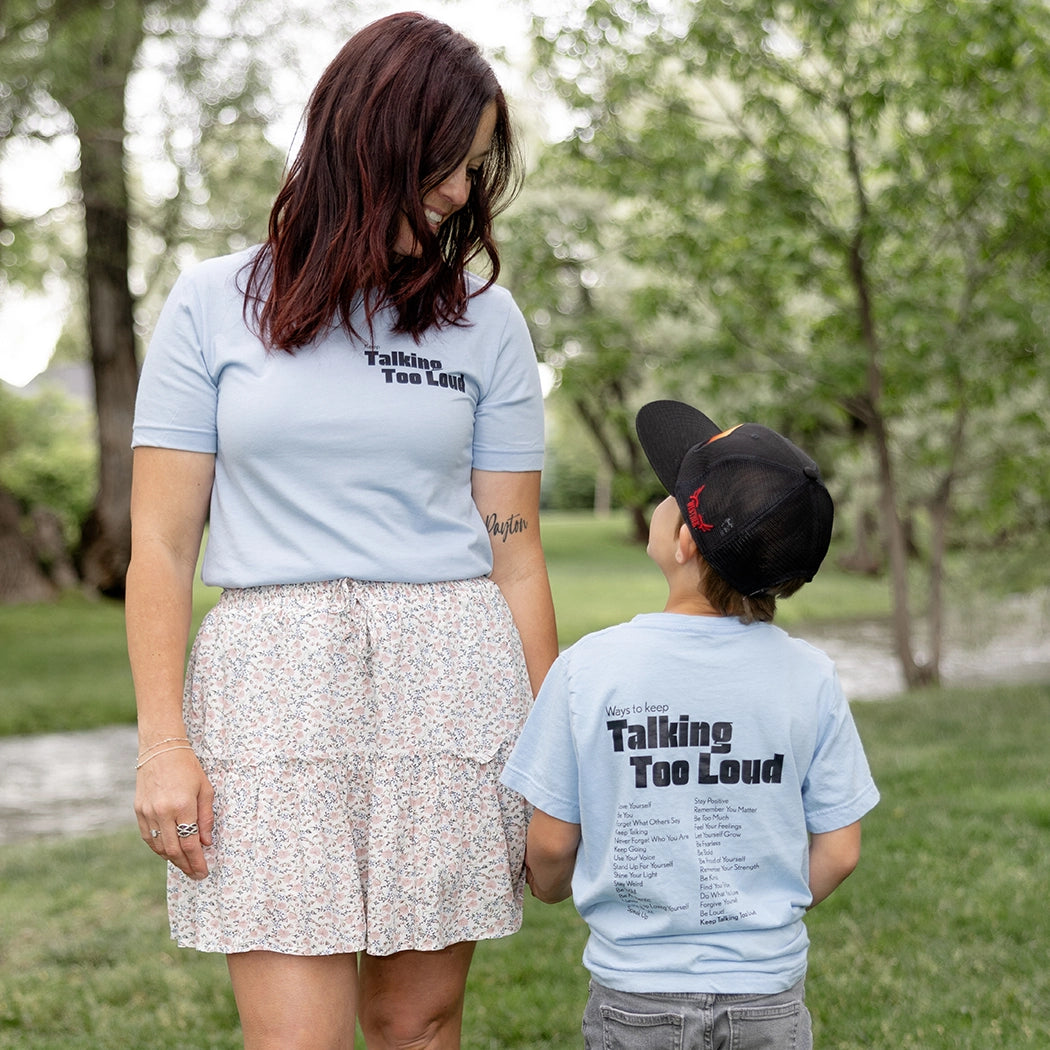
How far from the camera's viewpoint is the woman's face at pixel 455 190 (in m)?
2.22

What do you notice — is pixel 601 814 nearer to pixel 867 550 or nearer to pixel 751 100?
pixel 751 100

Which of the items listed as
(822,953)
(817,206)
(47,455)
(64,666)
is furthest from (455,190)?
(47,455)

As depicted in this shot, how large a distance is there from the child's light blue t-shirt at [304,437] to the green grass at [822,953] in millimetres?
2056

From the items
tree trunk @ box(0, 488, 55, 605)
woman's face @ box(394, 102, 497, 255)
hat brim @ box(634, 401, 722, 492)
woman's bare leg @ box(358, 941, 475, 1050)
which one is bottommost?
tree trunk @ box(0, 488, 55, 605)

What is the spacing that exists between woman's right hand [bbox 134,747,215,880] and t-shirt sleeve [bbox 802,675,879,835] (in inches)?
36.0

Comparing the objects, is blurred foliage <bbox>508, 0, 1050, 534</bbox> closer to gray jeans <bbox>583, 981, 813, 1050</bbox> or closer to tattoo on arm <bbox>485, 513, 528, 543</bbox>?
tattoo on arm <bbox>485, 513, 528, 543</bbox>

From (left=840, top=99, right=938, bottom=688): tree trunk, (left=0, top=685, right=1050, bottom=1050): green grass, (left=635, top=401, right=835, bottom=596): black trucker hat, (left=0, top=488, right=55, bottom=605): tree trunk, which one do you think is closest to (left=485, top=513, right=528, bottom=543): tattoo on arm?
(left=635, top=401, right=835, bottom=596): black trucker hat

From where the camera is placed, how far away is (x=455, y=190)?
223 centimetres

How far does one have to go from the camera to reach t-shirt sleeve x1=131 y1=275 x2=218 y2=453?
2.11 metres

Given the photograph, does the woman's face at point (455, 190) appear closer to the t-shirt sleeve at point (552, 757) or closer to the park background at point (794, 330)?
the t-shirt sleeve at point (552, 757)

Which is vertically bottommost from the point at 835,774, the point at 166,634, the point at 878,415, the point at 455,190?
the point at 878,415

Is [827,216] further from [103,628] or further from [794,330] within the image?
[103,628]

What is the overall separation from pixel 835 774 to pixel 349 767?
74 cm

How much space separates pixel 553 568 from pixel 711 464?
2544 cm
